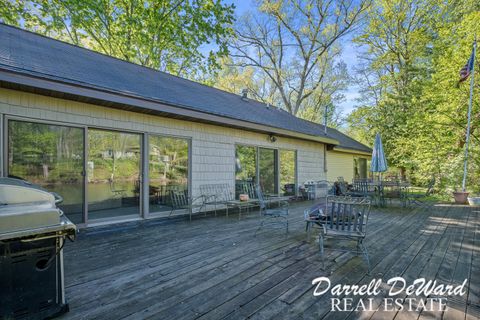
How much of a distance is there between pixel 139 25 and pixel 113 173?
11549 millimetres

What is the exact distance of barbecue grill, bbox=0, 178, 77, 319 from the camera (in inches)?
72.0

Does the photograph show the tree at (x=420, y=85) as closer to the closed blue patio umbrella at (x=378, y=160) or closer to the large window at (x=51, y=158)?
the closed blue patio umbrella at (x=378, y=160)

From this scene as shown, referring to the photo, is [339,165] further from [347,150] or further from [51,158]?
[51,158]

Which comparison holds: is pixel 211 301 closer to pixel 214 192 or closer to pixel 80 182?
pixel 80 182

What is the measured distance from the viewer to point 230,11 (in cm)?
1350

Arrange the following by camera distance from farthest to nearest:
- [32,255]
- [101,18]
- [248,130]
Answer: [101,18], [248,130], [32,255]

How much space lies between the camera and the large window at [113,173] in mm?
4988

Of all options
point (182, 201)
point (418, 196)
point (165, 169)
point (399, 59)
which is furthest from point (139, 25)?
point (399, 59)

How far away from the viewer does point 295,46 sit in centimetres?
1956

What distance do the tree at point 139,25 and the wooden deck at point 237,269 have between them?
12376 millimetres

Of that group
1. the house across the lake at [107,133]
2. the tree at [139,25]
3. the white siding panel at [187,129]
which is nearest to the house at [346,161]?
the white siding panel at [187,129]

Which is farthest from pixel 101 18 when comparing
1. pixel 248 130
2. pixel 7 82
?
pixel 7 82

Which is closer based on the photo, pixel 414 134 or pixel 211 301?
pixel 211 301

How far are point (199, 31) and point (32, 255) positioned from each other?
14.9 m
